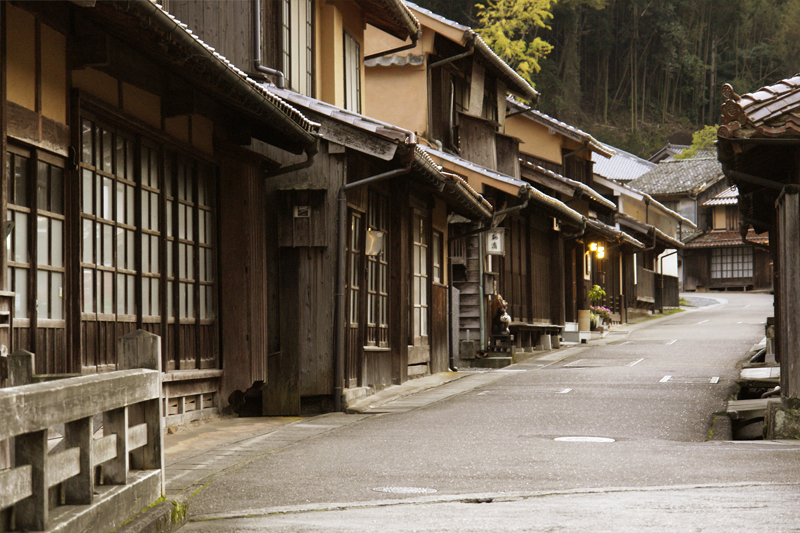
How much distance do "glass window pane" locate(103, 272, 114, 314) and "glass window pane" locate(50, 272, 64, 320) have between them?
923 mm

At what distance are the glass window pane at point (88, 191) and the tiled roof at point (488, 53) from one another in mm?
11587

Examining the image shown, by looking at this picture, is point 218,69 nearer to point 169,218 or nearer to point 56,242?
point 56,242

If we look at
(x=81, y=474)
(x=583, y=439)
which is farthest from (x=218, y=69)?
(x=583, y=439)

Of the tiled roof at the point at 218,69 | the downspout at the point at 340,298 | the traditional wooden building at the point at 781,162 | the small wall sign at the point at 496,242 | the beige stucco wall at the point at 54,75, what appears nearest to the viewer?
the tiled roof at the point at 218,69

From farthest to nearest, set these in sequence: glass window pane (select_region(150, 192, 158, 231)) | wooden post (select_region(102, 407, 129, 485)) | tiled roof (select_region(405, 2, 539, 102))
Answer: tiled roof (select_region(405, 2, 539, 102)), glass window pane (select_region(150, 192, 158, 231)), wooden post (select_region(102, 407, 129, 485))

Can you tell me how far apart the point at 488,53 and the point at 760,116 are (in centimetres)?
1264

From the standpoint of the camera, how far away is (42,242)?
25.8 feet

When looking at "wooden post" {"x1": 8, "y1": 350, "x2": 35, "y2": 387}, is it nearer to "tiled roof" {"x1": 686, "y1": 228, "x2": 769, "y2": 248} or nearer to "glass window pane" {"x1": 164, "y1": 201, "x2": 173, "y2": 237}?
"glass window pane" {"x1": 164, "y1": 201, "x2": 173, "y2": 237}

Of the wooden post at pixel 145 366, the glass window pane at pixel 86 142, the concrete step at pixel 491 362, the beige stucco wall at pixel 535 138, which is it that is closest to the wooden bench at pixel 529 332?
the concrete step at pixel 491 362

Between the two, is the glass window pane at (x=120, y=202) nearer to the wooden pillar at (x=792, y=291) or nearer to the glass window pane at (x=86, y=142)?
the glass window pane at (x=86, y=142)

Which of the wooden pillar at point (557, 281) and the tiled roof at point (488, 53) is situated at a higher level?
the tiled roof at point (488, 53)

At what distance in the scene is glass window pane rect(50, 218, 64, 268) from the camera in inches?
316

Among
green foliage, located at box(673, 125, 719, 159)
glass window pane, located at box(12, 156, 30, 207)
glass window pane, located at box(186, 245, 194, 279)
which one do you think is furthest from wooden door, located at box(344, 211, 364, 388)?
green foliage, located at box(673, 125, 719, 159)

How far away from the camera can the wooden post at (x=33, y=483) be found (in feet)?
13.2
